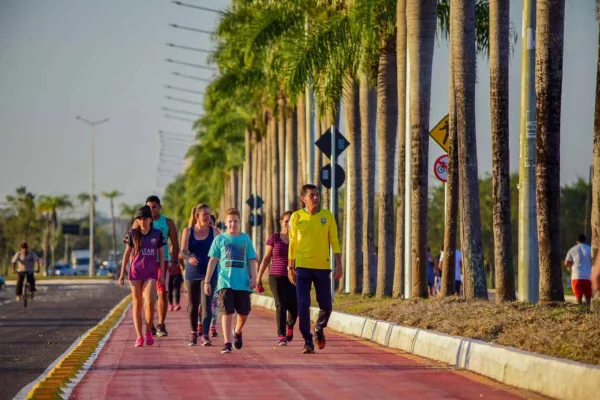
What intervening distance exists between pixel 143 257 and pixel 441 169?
28.8ft

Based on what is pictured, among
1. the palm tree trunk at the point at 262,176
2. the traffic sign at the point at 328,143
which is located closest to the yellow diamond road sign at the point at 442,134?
the traffic sign at the point at 328,143

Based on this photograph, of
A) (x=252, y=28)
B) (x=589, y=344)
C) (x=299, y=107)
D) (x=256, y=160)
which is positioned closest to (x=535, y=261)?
(x=589, y=344)

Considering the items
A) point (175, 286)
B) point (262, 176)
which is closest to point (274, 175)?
point (262, 176)

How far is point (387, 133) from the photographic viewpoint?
3266cm

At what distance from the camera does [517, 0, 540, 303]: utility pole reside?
67.1 ft

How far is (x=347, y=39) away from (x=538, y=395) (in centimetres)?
2339

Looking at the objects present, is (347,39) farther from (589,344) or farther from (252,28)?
(589,344)

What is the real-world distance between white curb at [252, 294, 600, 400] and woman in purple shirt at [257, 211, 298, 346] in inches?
58.7

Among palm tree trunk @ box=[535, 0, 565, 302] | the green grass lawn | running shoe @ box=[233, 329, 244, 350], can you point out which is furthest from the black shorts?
palm tree trunk @ box=[535, 0, 565, 302]

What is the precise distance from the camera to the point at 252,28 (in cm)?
4594

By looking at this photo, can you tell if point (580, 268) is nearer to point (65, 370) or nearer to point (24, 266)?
point (65, 370)

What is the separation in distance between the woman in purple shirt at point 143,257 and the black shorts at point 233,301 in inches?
66.7

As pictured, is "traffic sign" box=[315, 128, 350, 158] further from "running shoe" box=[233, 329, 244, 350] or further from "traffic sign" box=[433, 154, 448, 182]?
"running shoe" box=[233, 329, 244, 350]

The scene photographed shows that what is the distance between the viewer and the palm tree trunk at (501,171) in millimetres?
21578
